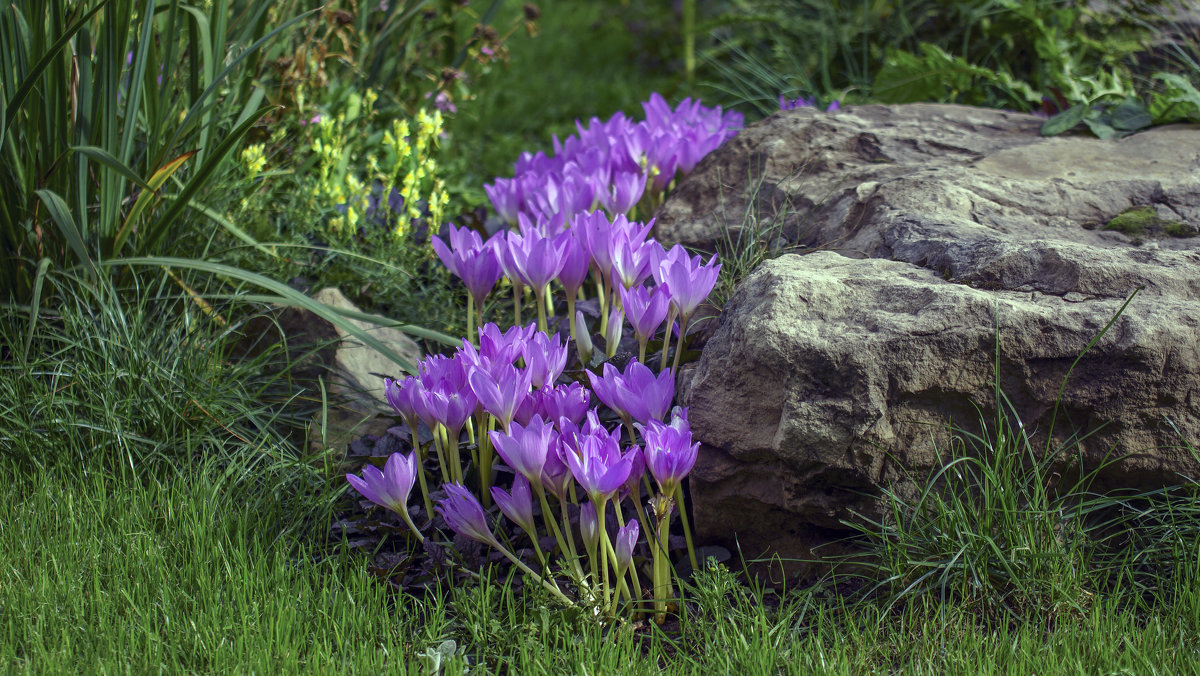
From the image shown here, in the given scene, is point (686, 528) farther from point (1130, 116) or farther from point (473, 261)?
point (1130, 116)

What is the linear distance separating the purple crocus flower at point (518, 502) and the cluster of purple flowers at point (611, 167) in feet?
3.52

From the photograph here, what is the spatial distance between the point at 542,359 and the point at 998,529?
1.04 metres

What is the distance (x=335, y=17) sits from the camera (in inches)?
146

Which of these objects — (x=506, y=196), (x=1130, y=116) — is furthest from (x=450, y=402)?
(x=1130, y=116)

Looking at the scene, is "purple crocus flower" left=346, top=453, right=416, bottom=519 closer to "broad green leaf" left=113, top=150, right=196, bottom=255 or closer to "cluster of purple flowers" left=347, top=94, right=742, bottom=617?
"cluster of purple flowers" left=347, top=94, right=742, bottom=617

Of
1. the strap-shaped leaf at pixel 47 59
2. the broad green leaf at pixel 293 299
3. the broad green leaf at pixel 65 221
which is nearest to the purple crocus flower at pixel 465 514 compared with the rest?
the broad green leaf at pixel 293 299

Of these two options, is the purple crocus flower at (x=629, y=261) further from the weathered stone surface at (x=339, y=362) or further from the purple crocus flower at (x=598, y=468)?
the weathered stone surface at (x=339, y=362)

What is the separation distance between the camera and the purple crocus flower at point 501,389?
1.97 metres

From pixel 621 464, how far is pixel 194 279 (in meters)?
1.88

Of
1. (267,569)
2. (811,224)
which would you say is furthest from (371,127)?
(267,569)

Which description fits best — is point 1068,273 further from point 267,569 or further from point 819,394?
point 267,569

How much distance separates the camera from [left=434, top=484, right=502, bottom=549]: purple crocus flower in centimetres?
197

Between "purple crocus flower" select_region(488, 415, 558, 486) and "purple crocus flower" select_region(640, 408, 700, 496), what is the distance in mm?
200

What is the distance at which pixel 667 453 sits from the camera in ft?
6.12
